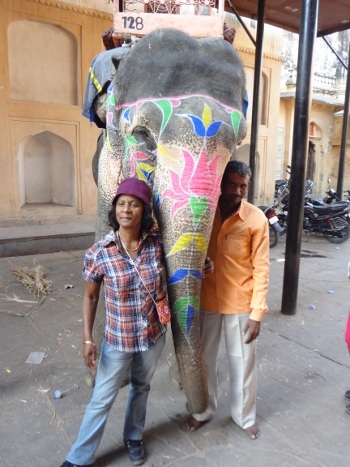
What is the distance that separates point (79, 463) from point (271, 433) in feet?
3.60

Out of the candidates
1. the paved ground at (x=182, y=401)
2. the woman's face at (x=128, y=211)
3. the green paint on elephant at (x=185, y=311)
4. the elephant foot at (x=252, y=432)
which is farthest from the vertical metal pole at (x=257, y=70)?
the woman's face at (x=128, y=211)

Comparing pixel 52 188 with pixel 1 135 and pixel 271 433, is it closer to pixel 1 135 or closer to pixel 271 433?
pixel 1 135

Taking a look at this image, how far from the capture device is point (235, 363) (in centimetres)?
232

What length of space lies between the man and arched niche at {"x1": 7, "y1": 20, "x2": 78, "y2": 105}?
22.6 ft

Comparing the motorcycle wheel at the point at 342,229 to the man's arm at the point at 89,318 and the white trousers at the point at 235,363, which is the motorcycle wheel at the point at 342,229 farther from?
the man's arm at the point at 89,318

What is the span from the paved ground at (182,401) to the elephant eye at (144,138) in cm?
160

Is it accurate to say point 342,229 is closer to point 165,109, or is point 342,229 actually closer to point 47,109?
point 47,109

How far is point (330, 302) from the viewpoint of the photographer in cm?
475

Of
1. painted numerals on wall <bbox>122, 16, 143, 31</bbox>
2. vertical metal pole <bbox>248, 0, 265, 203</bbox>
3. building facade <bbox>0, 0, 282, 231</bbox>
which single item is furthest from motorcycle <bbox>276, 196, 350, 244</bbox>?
painted numerals on wall <bbox>122, 16, 143, 31</bbox>

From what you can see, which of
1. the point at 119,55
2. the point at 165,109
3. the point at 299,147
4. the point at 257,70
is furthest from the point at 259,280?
the point at 257,70

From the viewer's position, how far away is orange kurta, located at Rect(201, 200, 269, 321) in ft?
7.17

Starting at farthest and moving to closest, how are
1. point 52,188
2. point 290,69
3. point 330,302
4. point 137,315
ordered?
point 290,69
point 52,188
point 330,302
point 137,315

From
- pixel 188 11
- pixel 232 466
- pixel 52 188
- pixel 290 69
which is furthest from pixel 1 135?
pixel 290 69

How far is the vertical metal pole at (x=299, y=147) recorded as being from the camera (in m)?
3.93
